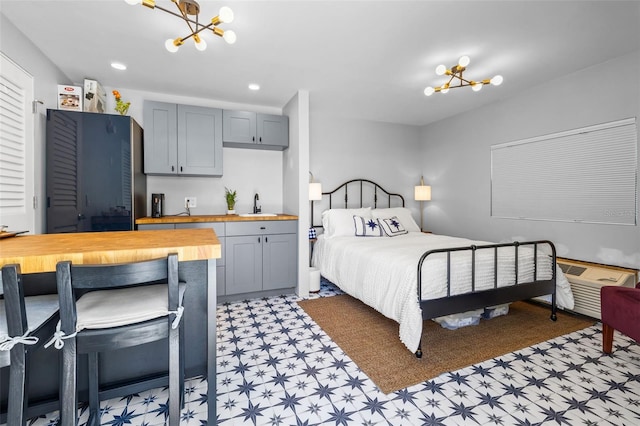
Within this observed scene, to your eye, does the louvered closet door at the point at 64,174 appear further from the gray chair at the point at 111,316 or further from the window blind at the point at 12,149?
the gray chair at the point at 111,316

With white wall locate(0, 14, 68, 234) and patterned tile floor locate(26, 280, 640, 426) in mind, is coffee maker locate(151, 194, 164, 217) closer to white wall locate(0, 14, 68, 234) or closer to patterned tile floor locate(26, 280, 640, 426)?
white wall locate(0, 14, 68, 234)

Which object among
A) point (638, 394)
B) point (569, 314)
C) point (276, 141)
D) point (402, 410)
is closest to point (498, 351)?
point (638, 394)

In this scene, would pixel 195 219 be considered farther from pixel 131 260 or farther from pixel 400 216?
pixel 400 216

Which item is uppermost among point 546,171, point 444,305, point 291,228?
point 546,171

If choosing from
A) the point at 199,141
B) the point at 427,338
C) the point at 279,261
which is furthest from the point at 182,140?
the point at 427,338

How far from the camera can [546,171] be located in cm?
344

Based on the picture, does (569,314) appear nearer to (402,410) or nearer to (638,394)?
(638,394)

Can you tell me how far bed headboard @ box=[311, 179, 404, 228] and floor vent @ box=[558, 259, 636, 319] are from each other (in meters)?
2.61

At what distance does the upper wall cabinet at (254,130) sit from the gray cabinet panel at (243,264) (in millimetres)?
1293

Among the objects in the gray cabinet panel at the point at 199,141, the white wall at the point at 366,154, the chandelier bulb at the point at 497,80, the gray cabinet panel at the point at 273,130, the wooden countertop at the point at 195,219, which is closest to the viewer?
the chandelier bulb at the point at 497,80

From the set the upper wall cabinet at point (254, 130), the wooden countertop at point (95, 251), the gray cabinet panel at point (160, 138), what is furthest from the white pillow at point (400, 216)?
the wooden countertop at point (95, 251)

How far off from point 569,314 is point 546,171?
1.65 meters

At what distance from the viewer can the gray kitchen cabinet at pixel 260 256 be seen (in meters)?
3.36

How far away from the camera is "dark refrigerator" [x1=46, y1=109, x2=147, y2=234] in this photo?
265 centimetres
